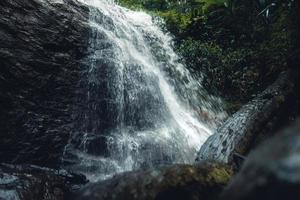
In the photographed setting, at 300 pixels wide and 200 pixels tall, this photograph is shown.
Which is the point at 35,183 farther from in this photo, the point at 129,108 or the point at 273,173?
the point at 273,173

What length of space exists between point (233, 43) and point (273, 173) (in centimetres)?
1113

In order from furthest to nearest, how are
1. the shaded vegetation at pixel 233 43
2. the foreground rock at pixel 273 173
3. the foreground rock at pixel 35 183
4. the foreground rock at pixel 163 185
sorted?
the shaded vegetation at pixel 233 43
the foreground rock at pixel 35 183
the foreground rock at pixel 163 185
the foreground rock at pixel 273 173

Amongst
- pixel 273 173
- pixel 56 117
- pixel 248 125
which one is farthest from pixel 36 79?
pixel 273 173

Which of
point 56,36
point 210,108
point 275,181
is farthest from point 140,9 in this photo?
point 275,181

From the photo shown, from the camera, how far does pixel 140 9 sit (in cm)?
1484

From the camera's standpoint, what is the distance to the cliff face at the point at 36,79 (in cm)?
751

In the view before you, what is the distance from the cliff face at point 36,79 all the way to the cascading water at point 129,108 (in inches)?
12.1

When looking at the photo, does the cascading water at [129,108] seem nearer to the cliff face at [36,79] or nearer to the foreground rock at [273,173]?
the cliff face at [36,79]

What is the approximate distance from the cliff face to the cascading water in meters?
0.31

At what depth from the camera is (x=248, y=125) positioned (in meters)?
6.78

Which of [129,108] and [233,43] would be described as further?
[233,43]

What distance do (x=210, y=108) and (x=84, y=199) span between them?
25.7 feet

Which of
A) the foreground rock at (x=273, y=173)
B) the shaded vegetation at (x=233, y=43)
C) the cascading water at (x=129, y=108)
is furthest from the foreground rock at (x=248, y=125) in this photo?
the foreground rock at (x=273, y=173)

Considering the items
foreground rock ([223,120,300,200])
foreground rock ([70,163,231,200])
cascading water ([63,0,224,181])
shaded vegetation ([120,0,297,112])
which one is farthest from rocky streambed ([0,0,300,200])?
shaded vegetation ([120,0,297,112])
